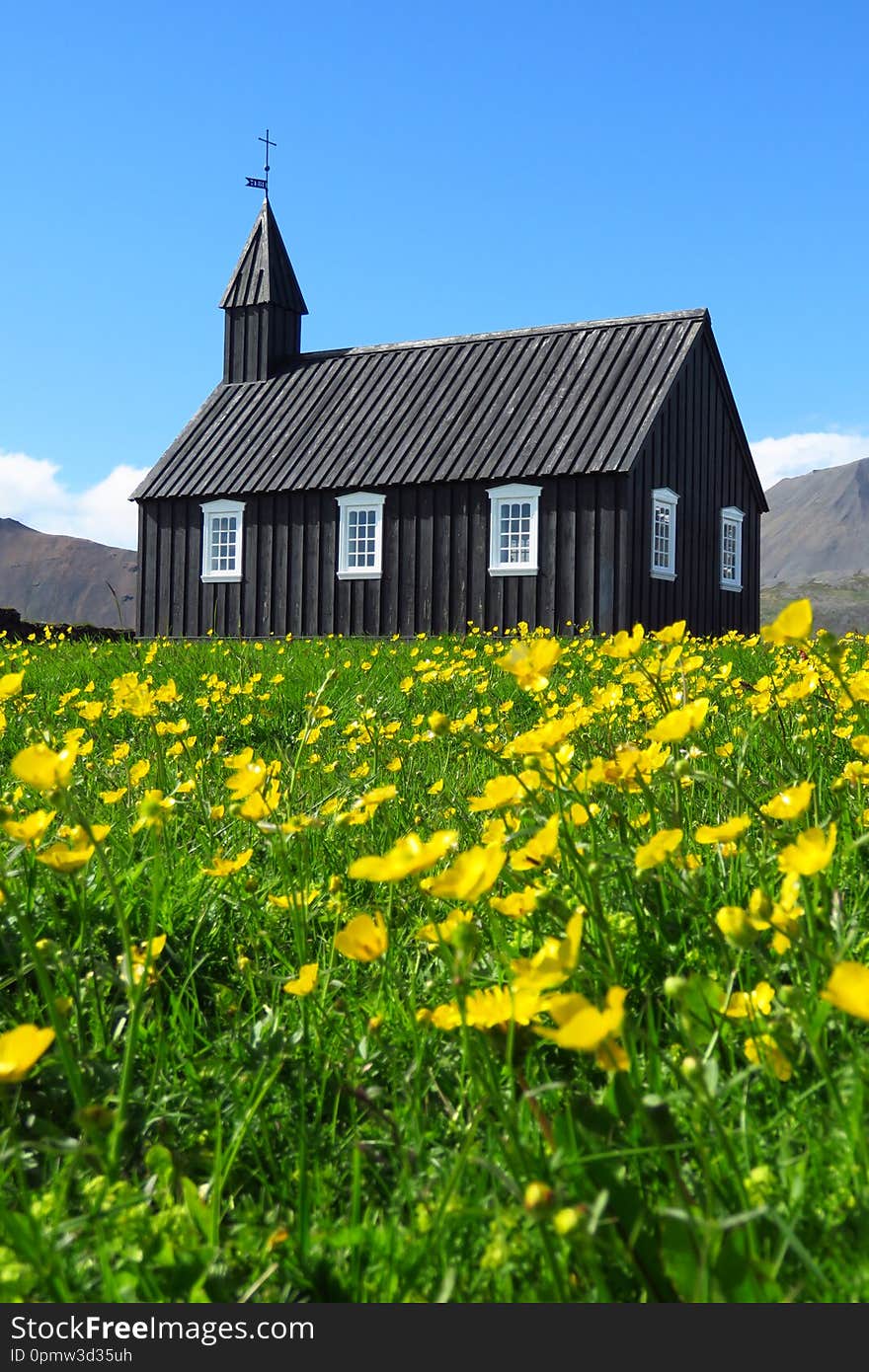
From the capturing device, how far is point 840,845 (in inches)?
96.3

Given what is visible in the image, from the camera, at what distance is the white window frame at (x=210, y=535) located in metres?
20.0

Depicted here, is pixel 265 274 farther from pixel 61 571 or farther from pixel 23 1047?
pixel 61 571

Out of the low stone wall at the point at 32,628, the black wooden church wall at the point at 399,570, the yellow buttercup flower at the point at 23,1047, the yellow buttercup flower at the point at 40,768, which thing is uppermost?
the black wooden church wall at the point at 399,570

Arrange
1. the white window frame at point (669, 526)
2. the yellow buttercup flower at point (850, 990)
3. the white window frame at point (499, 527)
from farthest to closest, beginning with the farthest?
the white window frame at point (669, 526)
the white window frame at point (499, 527)
the yellow buttercup flower at point (850, 990)

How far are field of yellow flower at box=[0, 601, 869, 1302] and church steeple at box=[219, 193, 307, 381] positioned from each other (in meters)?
20.9

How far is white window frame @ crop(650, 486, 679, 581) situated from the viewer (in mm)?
17594

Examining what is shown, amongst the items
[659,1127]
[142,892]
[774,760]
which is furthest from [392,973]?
[774,760]

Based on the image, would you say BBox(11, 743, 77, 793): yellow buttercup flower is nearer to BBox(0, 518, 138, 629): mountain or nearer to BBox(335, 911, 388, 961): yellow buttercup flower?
BBox(335, 911, 388, 961): yellow buttercup flower

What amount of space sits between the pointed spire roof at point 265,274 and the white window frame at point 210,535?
5297 millimetres

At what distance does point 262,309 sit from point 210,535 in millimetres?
5588

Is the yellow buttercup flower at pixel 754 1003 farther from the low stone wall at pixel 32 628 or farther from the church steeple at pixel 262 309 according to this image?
the church steeple at pixel 262 309

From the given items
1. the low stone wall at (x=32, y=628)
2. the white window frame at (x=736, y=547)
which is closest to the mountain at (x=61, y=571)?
the low stone wall at (x=32, y=628)

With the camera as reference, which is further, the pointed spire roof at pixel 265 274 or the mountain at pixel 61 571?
the mountain at pixel 61 571

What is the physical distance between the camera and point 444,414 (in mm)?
18797
